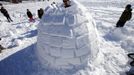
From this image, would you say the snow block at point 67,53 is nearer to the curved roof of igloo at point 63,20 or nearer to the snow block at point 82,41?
the snow block at point 82,41

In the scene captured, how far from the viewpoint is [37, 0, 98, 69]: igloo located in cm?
671

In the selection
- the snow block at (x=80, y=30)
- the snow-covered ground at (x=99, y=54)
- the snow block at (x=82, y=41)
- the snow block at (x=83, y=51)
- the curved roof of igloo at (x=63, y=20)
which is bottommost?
the snow-covered ground at (x=99, y=54)

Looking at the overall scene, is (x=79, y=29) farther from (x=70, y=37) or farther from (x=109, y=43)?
(x=109, y=43)

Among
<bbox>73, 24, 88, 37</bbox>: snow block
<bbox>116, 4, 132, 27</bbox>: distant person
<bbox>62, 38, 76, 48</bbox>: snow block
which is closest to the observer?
<bbox>62, 38, 76, 48</bbox>: snow block

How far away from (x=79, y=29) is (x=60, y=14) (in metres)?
0.80

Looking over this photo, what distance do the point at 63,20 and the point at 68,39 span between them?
25.7 inches

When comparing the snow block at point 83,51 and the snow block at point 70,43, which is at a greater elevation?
the snow block at point 70,43

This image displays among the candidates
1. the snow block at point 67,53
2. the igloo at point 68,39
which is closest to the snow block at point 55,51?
the igloo at point 68,39

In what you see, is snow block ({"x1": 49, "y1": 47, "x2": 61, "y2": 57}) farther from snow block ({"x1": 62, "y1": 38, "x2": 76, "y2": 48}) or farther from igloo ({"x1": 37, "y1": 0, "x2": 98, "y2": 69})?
snow block ({"x1": 62, "y1": 38, "x2": 76, "y2": 48})

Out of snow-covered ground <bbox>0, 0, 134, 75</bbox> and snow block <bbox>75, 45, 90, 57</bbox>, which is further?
snow-covered ground <bbox>0, 0, 134, 75</bbox>

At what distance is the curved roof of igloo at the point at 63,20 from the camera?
6.80 metres

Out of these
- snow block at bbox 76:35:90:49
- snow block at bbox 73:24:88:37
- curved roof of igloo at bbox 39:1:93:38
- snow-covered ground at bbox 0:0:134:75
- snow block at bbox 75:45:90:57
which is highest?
curved roof of igloo at bbox 39:1:93:38

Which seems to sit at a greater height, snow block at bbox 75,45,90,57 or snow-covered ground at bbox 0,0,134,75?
snow block at bbox 75,45,90,57

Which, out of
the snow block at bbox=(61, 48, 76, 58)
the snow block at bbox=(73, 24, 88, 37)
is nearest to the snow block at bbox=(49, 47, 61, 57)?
the snow block at bbox=(61, 48, 76, 58)
